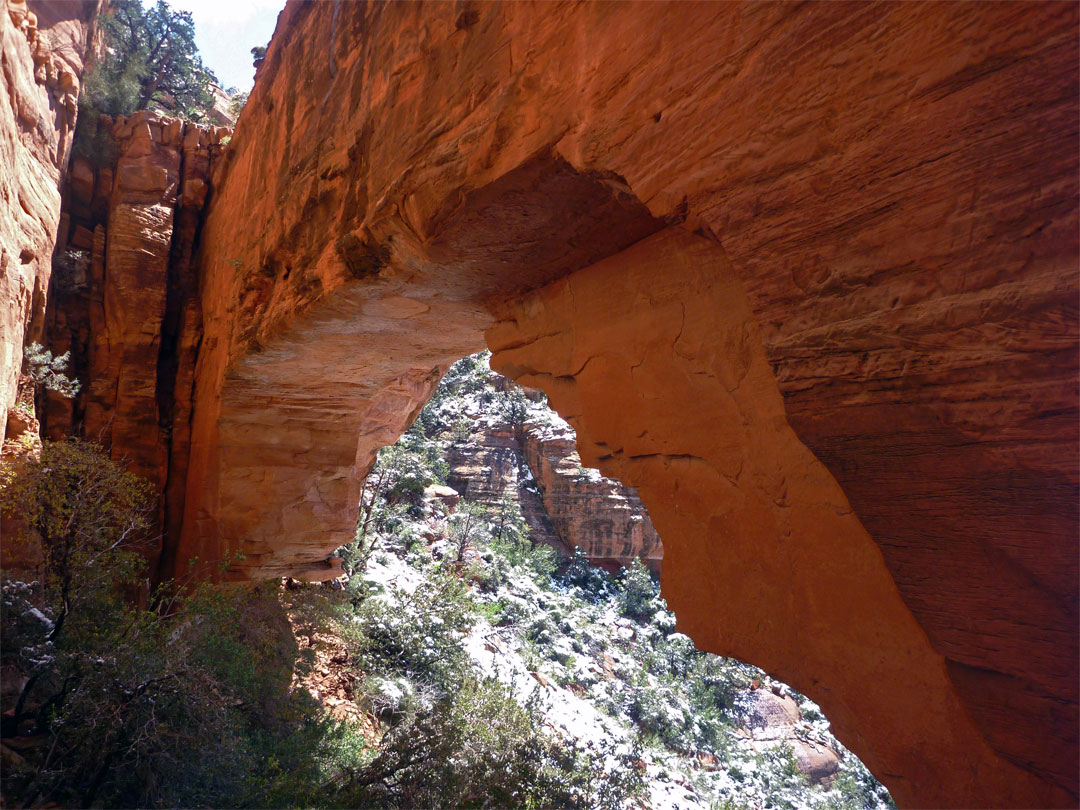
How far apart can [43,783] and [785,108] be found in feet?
14.2

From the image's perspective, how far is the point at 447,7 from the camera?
2275 mm

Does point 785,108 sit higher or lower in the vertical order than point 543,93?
lower

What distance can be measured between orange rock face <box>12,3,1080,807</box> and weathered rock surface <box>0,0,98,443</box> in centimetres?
307

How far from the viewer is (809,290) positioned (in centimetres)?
132

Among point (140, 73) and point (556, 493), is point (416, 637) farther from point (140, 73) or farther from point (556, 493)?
point (556, 493)

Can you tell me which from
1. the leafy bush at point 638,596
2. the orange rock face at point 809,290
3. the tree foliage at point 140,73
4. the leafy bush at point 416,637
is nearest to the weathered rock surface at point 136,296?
the tree foliage at point 140,73

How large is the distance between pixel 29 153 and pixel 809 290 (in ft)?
20.5

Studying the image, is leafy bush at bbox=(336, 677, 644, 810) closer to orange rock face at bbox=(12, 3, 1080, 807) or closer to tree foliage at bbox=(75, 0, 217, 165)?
orange rock face at bbox=(12, 3, 1080, 807)

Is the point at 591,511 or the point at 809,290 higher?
the point at 809,290

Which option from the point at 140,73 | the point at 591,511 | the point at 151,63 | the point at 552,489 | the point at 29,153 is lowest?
the point at 591,511

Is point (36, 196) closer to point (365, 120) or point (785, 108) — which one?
point (365, 120)

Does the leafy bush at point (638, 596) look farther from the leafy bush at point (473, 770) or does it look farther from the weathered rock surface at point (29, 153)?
the weathered rock surface at point (29, 153)

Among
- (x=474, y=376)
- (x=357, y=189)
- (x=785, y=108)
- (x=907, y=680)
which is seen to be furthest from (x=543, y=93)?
(x=474, y=376)

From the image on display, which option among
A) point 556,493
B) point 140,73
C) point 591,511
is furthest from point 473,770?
point 556,493
